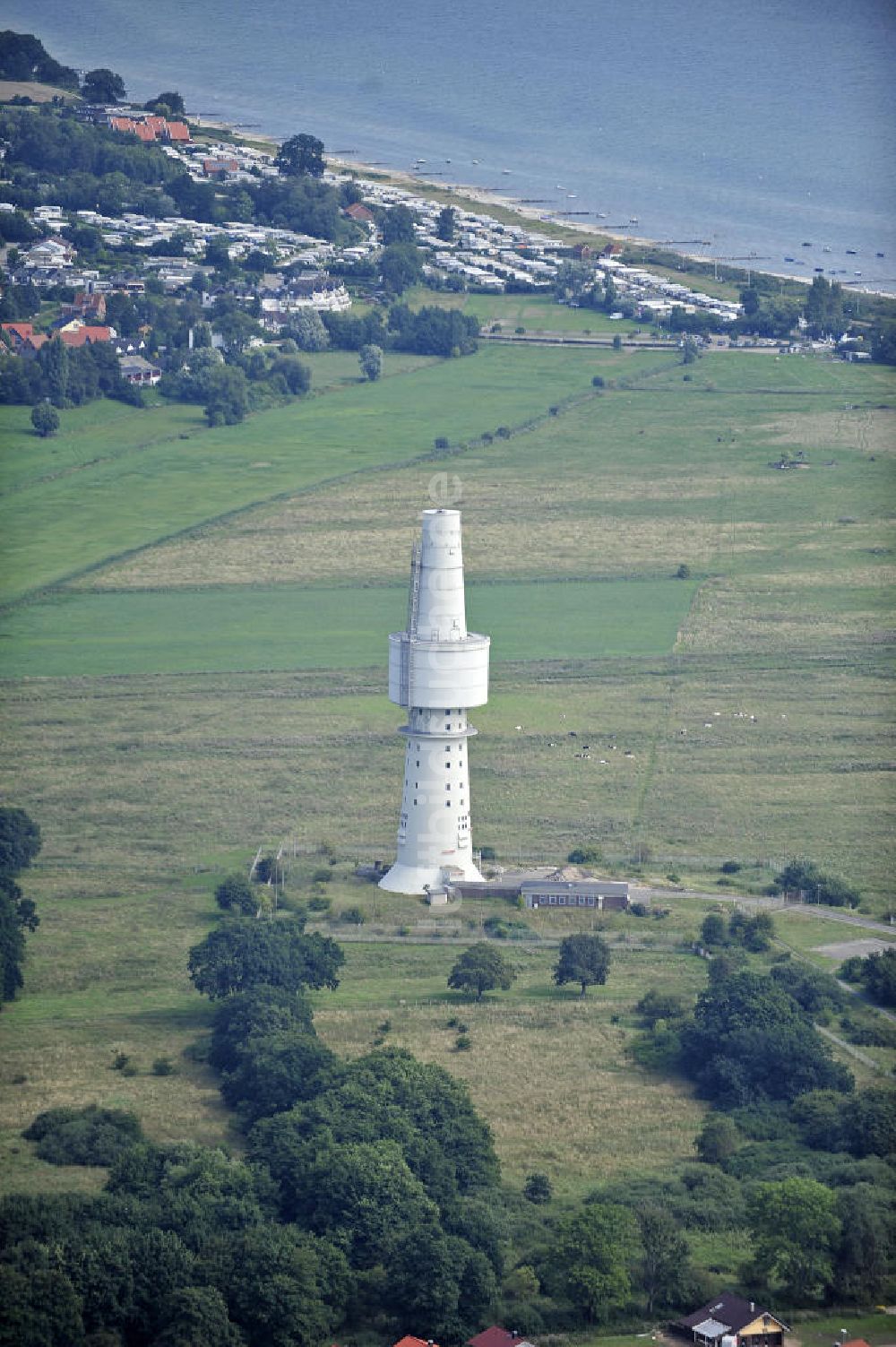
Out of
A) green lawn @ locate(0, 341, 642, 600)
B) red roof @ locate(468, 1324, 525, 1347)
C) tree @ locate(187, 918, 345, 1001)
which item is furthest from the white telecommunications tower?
green lawn @ locate(0, 341, 642, 600)

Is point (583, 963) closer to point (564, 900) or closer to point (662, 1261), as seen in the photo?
point (564, 900)

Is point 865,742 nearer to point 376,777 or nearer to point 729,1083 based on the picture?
point 376,777

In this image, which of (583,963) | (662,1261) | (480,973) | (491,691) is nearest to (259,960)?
(480,973)

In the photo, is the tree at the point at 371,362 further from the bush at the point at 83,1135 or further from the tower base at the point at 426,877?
the bush at the point at 83,1135

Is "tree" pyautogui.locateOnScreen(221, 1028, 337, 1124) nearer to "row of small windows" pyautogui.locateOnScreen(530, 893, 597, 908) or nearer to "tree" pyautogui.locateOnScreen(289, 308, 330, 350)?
"row of small windows" pyautogui.locateOnScreen(530, 893, 597, 908)

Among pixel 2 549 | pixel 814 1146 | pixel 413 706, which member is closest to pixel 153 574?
pixel 2 549
